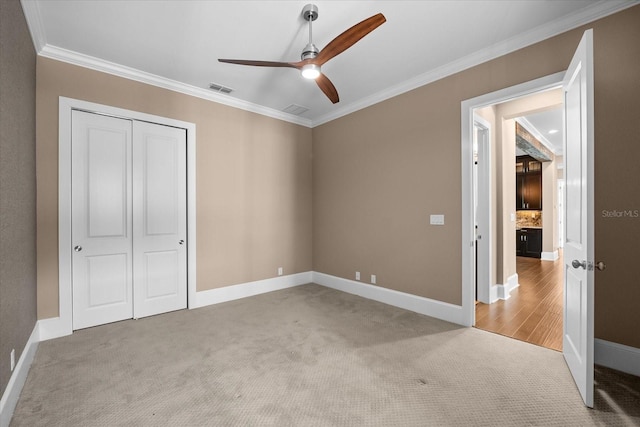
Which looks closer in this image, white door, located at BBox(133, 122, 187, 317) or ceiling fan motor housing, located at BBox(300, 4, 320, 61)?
ceiling fan motor housing, located at BBox(300, 4, 320, 61)

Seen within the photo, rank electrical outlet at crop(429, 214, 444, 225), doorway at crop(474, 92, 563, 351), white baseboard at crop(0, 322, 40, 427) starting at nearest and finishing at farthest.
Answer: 1. white baseboard at crop(0, 322, 40, 427)
2. doorway at crop(474, 92, 563, 351)
3. electrical outlet at crop(429, 214, 444, 225)

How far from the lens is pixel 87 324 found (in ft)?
10.1

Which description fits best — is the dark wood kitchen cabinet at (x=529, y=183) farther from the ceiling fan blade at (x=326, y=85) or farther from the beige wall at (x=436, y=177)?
the ceiling fan blade at (x=326, y=85)

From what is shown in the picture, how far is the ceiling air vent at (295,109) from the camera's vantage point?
4438mm

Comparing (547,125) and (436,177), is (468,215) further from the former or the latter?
(547,125)

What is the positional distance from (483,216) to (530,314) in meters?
1.34

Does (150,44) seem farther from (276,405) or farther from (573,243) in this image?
(573,243)

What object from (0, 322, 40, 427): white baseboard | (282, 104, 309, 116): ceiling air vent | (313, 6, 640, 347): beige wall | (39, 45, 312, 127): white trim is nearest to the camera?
Result: (0, 322, 40, 427): white baseboard

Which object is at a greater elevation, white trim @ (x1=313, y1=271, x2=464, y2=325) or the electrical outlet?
the electrical outlet

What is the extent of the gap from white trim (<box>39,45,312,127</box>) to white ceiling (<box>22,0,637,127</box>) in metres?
0.01

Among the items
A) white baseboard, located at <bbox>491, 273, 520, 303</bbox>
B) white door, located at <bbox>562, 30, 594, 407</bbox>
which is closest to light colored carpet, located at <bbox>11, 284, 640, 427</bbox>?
white door, located at <bbox>562, 30, 594, 407</bbox>

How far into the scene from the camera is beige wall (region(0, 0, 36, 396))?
69.5 inches

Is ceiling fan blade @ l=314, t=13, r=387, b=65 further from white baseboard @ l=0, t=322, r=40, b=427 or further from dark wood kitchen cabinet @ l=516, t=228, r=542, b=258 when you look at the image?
dark wood kitchen cabinet @ l=516, t=228, r=542, b=258

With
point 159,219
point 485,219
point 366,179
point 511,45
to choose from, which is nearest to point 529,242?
point 485,219
